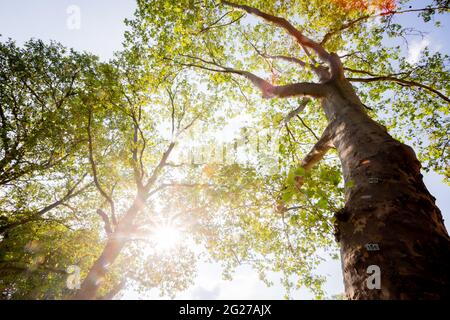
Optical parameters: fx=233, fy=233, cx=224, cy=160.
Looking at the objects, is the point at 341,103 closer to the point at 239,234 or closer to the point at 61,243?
the point at 239,234

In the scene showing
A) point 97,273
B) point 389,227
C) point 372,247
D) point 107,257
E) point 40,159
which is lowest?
point 97,273

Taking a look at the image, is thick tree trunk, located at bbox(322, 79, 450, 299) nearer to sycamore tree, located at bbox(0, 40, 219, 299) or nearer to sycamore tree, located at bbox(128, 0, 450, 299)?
sycamore tree, located at bbox(128, 0, 450, 299)

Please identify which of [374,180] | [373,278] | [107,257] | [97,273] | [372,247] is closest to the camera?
[373,278]

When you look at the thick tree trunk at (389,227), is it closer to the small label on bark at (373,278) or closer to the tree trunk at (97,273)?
the small label on bark at (373,278)

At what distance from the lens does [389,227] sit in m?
2.00

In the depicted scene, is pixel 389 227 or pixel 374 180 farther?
pixel 374 180

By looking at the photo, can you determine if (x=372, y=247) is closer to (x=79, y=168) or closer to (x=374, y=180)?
(x=374, y=180)

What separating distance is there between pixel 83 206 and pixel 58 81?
763 cm

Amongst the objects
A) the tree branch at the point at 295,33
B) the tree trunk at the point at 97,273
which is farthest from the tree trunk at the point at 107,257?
the tree branch at the point at 295,33

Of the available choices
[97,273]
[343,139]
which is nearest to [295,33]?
[343,139]

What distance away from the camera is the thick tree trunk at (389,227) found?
165 cm

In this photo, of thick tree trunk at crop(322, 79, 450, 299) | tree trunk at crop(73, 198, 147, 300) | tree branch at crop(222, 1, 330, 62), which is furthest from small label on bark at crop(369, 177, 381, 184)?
tree trunk at crop(73, 198, 147, 300)

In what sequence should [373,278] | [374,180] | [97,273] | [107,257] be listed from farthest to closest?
1. [107,257]
2. [97,273]
3. [374,180]
4. [373,278]

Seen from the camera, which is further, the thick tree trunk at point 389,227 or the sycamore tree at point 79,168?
the sycamore tree at point 79,168
